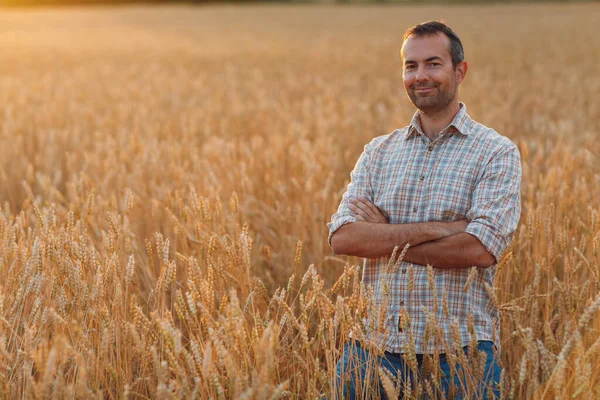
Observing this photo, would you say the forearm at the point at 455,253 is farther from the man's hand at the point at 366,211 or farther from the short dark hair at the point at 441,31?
the short dark hair at the point at 441,31

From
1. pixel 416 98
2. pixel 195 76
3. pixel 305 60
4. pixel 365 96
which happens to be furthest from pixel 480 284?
pixel 305 60

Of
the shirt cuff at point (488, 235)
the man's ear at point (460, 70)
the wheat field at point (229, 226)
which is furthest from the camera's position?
the man's ear at point (460, 70)

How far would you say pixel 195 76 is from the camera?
11117 millimetres

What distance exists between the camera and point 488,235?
2.13 m

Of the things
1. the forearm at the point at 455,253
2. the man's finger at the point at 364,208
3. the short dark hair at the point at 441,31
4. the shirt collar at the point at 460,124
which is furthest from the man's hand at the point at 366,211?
the short dark hair at the point at 441,31

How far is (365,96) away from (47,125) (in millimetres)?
3656

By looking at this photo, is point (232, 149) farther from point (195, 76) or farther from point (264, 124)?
point (195, 76)

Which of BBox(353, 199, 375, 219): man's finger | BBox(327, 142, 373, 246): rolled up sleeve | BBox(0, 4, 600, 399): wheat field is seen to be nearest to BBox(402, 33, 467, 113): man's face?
BBox(327, 142, 373, 246): rolled up sleeve

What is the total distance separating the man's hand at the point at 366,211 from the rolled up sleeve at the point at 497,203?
0.30 metres

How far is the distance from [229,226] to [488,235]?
1.16 metres

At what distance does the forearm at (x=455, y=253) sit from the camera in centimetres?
214

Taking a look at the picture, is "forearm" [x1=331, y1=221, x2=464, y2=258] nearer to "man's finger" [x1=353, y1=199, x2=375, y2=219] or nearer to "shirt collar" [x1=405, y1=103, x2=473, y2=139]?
"man's finger" [x1=353, y1=199, x2=375, y2=219]

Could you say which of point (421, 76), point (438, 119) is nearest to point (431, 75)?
point (421, 76)

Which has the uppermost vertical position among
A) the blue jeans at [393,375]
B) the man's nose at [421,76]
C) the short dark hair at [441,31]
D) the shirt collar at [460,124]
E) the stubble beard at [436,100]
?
the short dark hair at [441,31]
